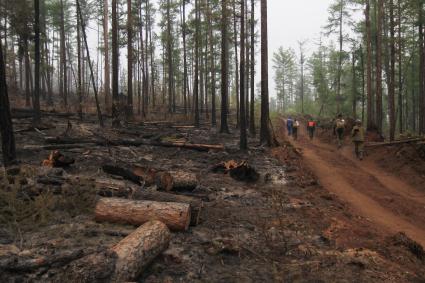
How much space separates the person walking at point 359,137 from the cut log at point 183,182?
34.9ft

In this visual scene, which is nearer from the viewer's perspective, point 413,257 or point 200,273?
point 200,273

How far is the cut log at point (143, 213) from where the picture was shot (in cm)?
625

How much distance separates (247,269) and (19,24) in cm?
2182

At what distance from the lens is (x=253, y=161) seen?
51.8 ft

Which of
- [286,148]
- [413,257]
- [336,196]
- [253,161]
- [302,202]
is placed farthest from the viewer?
[286,148]

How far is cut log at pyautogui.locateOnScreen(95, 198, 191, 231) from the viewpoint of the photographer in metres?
6.25

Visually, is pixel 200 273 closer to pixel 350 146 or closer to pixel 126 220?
pixel 126 220

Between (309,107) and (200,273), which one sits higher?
(309,107)

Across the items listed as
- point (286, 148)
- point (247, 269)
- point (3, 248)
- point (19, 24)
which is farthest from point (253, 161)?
point (19, 24)

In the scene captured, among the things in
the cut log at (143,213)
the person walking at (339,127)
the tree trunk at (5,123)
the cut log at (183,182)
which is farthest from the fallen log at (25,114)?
the person walking at (339,127)

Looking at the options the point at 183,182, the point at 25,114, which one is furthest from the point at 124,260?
the point at 25,114

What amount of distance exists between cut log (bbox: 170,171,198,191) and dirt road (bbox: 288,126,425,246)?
4.43 metres

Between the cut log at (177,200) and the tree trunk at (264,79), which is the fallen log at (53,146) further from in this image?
the tree trunk at (264,79)

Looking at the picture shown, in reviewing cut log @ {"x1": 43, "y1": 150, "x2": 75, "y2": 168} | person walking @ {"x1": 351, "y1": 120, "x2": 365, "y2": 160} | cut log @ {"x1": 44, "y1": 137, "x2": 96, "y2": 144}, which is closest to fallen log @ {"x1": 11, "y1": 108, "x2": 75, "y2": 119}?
cut log @ {"x1": 44, "y1": 137, "x2": 96, "y2": 144}
